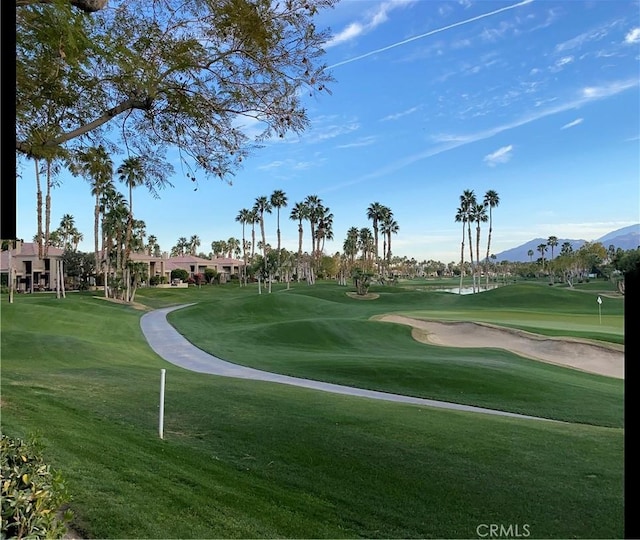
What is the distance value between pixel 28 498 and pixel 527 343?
27.1 m

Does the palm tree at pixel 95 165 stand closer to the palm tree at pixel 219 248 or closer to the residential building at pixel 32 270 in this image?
the residential building at pixel 32 270

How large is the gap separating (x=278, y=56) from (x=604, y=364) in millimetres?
23376

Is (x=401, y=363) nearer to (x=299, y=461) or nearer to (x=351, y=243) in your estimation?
(x=299, y=461)

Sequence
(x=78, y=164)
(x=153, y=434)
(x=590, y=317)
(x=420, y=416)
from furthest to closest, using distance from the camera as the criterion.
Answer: (x=590, y=317) < (x=420, y=416) < (x=153, y=434) < (x=78, y=164)

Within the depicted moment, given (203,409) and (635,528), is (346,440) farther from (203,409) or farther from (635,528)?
(635,528)

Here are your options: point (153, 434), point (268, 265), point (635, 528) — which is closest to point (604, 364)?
point (153, 434)

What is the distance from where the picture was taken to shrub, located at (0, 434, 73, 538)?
269 cm

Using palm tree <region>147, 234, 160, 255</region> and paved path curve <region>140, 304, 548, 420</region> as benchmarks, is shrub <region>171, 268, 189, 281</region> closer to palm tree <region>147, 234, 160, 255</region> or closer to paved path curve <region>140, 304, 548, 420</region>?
palm tree <region>147, 234, 160, 255</region>

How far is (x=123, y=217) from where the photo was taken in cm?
5719

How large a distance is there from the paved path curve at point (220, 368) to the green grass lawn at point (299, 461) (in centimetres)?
147

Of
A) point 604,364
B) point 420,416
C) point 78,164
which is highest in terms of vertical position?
point 78,164

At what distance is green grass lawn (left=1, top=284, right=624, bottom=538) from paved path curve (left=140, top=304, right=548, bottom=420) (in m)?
1.47

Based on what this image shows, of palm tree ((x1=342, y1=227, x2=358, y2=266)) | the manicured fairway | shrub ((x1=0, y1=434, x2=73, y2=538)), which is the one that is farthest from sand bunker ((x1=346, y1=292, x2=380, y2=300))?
palm tree ((x1=342, y1=227, x2=358, y2=266))

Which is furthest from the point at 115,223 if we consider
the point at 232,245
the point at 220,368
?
the point at 232,245
